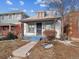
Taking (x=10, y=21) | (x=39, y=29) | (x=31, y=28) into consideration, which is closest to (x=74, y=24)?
(x=39, y=29)

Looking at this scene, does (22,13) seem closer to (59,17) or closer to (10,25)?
(10,25)

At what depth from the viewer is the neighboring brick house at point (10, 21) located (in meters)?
28.1

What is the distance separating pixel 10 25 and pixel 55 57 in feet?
62.6

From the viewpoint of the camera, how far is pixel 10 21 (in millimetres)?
29828

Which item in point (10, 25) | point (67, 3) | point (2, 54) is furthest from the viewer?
point (10, 25)

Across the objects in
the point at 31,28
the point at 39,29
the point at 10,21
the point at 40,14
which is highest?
the point at 40,14

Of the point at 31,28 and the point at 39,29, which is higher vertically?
the point at 31,28

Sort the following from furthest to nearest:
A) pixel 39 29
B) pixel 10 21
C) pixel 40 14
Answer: pixel 10 21 < pixel 40 14 < pixel 39 29

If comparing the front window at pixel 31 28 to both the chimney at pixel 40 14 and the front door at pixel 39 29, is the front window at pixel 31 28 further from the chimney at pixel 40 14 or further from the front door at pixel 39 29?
the chimney at pixel 40 14

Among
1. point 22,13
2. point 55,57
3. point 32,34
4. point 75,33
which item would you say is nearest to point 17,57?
point 55,57

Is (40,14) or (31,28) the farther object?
(40,14)

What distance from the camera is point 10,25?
2738 centimetres

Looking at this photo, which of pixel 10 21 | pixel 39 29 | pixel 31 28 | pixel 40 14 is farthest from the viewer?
pixel 10 21

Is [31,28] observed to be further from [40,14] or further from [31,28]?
[40,14]
